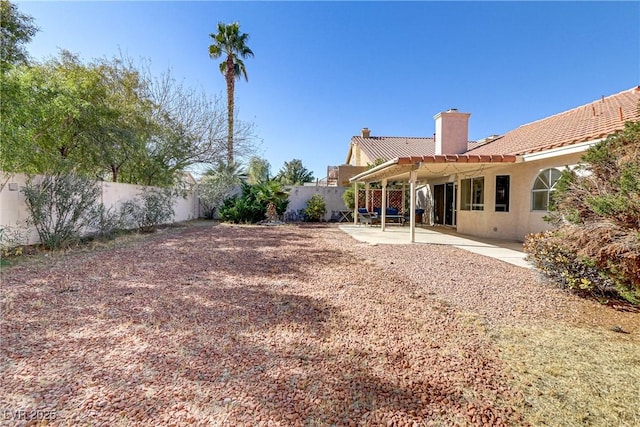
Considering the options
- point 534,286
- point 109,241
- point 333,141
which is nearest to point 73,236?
point 109,241

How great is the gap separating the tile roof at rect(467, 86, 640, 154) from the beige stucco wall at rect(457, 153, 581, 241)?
584 mm

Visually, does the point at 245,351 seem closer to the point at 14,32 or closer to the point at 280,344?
A: the point at 280,344

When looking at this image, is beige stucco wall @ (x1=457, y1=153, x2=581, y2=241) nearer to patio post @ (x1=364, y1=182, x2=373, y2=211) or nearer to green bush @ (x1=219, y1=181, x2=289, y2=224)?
patio post @ (x1=364, y1=182, x2=373, y2=211)

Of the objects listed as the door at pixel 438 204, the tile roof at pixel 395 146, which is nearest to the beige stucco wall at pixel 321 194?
the tile roof at pixel 395 146

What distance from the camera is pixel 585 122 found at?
9.32m

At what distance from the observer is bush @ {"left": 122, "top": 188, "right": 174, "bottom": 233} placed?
12031 millimetres

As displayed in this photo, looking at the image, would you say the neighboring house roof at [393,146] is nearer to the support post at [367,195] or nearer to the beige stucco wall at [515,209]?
the support post at [367,195]

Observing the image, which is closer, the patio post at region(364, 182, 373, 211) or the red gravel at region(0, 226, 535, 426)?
the red gravel at region(0, 226, 535, 426)

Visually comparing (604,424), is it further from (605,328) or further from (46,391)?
(46,391)

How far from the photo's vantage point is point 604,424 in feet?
6.78

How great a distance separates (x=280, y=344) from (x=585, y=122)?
37.9 ft

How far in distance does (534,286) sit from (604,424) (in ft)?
12.0

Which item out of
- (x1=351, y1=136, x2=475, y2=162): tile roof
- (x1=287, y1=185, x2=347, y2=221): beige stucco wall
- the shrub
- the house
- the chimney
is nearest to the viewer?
the house

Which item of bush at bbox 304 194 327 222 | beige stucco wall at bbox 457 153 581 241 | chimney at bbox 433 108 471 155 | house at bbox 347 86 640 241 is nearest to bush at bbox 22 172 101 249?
house at bbox 347 86 640 241
